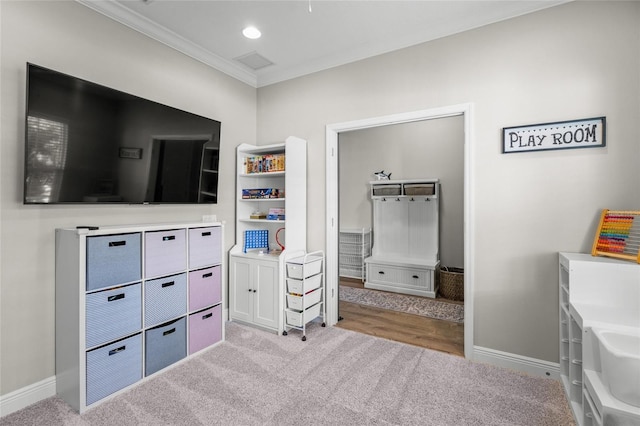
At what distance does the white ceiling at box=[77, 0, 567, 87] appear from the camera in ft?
7.59

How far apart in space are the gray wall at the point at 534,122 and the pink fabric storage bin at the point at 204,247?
2097mm

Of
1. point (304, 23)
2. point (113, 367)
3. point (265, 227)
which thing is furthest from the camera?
point (265, 227)

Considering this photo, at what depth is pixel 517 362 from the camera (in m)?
2.33

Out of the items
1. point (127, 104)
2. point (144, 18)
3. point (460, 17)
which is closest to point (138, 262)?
point (127, 104)

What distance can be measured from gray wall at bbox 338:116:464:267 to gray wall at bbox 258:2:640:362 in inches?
68.9

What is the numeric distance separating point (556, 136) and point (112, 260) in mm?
3186

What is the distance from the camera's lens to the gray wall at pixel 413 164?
457 cm

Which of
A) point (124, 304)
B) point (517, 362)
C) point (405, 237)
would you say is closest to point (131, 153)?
point (124, 304)

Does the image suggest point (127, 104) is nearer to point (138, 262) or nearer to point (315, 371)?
point (138, 262)

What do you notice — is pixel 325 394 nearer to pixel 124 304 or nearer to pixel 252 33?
pixel 124 304

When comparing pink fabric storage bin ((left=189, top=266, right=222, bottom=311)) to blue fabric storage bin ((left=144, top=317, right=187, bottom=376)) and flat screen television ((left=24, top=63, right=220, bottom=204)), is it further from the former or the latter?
flat screen television ((left=24, top=63, right=220, bottom=204))

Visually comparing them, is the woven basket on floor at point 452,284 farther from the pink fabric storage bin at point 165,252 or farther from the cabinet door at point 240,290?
the pink fabric storage bin at point 165,252

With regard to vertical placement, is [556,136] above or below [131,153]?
above

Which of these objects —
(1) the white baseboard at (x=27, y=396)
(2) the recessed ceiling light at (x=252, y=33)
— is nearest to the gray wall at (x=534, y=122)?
(2) the recessed ceiling light at (x=252, y=33)
